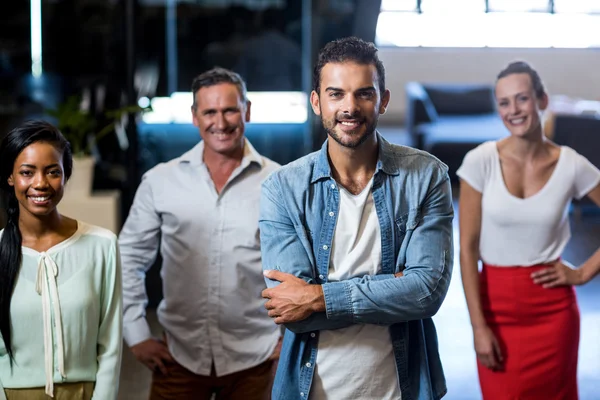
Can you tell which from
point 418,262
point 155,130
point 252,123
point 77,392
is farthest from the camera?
point 155,130

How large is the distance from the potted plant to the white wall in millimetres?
10408

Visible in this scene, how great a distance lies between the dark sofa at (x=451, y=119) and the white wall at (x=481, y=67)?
2.88 m

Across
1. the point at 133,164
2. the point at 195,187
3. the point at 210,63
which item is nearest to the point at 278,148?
the point at 210,63

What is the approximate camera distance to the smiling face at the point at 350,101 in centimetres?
206

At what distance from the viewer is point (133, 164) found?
5.63 m

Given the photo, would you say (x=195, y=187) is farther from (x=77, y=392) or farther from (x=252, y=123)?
(x=252, y=123)

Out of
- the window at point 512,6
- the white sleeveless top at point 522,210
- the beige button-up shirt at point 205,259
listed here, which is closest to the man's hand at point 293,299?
the beige button-up shirt at point 205,259

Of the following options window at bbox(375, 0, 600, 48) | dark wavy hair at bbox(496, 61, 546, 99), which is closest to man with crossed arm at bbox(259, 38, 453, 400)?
dark wavy hair at bbox(496, 61, 546, 99)

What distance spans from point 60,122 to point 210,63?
956mm

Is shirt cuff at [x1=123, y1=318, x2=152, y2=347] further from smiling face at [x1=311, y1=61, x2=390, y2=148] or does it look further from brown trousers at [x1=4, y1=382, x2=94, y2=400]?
smiling face at [x1=311, y1=61, x2=390, y2=148]

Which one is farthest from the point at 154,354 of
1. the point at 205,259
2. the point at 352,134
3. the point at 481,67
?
the point at 481,67

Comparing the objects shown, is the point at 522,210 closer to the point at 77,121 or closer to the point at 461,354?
the point at 461,354

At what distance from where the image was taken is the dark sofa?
1034 centimetres

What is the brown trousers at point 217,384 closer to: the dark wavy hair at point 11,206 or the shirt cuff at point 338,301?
the dark wavy hair at point 11,206
